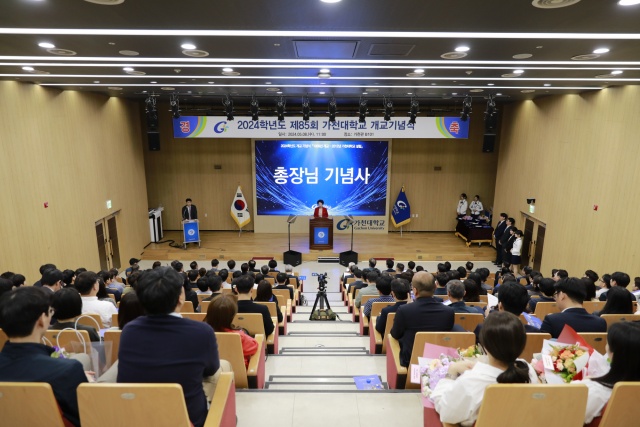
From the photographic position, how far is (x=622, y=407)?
203 centimetres

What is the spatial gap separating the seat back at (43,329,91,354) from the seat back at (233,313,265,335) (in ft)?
4.29

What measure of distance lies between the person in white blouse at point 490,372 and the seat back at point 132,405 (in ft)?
4.25

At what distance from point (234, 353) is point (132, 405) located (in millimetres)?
1232

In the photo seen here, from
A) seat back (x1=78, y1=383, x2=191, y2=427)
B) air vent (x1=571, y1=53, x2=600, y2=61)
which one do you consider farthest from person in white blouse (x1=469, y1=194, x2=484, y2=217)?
seat back (x1=78, y1=383, x2=191, y2=427)

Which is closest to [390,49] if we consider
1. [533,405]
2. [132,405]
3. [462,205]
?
[533,405]

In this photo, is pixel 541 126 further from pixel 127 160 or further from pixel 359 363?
pixel 127 160

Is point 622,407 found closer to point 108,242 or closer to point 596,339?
point 596,339

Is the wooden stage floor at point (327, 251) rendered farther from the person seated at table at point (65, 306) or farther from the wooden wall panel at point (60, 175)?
the person seated at table at point (65, 306)

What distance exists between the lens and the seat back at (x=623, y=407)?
199 centimetres

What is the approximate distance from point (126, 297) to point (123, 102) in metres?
10.3

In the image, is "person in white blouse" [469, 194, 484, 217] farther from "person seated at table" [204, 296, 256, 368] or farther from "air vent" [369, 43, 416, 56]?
"person seated at table" [204, 296, 256, 368]

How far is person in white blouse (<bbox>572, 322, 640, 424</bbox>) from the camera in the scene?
6.67 ft

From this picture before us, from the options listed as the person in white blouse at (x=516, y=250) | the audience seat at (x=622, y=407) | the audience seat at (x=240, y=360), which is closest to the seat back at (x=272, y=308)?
the audience seat at (x=240, y=360)

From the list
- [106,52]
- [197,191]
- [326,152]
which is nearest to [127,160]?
[197,191]
